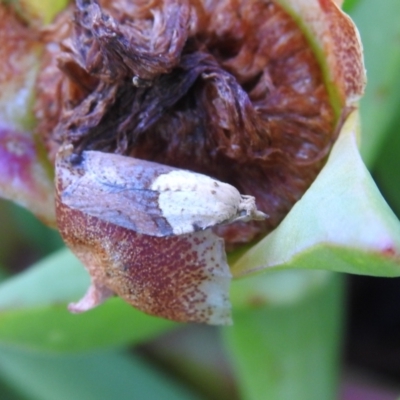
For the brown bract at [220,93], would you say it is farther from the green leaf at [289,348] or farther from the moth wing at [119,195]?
the green leaf at [289,348]

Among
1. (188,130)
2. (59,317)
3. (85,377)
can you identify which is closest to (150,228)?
(188,130)

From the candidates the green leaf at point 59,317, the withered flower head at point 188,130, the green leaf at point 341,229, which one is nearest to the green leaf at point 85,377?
the green leaf at point 59,317

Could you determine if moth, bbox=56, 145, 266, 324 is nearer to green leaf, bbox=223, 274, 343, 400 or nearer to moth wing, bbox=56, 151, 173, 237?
moth wing, bbox=56, 151, 173, 237

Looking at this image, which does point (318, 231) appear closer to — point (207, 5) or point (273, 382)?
point (207, 5)

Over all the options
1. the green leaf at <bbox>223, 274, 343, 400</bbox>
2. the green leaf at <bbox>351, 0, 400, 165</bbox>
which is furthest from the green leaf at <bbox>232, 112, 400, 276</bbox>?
the green leaf at <bbox>223, 274, 343, 400</bbox>

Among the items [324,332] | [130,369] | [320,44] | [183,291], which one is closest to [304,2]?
[320,44]
